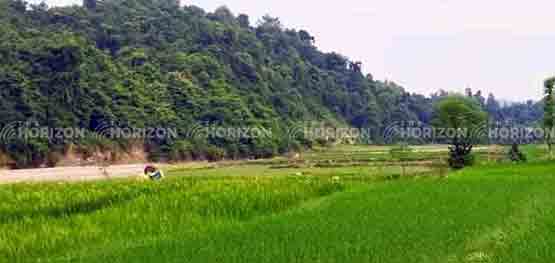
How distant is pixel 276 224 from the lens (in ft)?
36.2

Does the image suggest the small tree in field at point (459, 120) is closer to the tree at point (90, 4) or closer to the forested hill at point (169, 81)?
the forested hill at point (169, 81)

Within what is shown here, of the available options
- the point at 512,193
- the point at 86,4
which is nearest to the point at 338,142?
the point at 86,4

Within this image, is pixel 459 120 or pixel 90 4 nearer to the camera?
pixel 459 120

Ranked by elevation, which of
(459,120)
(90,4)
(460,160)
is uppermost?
(90,4)

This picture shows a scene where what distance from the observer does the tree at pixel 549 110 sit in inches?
1630

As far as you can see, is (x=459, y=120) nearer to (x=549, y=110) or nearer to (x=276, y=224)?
(x=549, y=110)

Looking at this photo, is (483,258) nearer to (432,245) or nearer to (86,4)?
(432,245)

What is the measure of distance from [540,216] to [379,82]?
3854 inches

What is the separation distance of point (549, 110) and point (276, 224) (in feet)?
113

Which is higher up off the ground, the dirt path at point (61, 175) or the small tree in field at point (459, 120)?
the small tree in field at point (459, 120)

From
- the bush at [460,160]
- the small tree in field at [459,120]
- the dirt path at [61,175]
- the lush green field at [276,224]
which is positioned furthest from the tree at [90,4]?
the lush green field at [276,224]

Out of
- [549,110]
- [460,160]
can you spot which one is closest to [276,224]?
[460,160]

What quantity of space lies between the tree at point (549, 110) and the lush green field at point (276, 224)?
83.5ft

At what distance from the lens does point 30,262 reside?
374 inches
